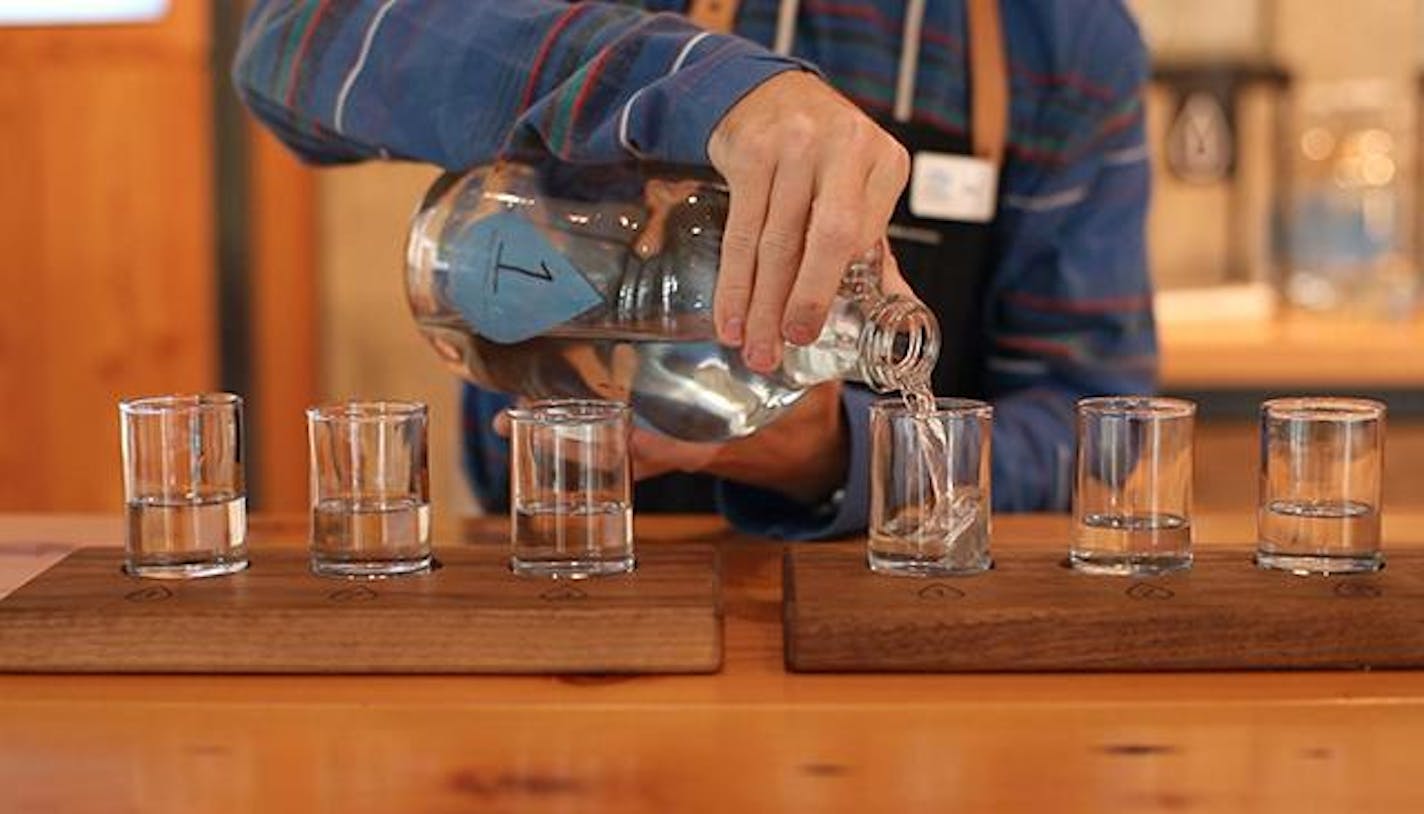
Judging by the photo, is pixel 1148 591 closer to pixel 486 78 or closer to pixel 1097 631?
pixel 1097 631

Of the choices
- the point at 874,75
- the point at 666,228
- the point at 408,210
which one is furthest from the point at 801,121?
the point at 408,210

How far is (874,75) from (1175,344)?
3.89ft

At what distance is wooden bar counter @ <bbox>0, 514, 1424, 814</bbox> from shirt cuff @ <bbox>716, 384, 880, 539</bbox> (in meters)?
0.40

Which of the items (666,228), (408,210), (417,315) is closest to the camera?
(666,228)

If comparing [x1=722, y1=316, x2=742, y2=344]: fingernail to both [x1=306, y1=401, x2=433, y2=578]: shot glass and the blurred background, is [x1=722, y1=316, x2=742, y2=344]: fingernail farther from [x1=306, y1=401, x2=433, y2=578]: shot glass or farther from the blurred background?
the blurred background

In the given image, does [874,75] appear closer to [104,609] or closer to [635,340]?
[635,340]

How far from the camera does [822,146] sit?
109cm

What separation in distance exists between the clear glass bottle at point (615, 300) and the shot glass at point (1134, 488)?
95 millimetres

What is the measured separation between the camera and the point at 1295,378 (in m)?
2.85

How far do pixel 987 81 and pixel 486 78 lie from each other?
555 mm

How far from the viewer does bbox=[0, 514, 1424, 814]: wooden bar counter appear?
896 mm

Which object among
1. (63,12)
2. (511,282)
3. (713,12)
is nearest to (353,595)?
(511,282)

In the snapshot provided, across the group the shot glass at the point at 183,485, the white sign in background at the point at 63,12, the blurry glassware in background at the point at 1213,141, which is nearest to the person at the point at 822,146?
the shot glass at the point at 183,485

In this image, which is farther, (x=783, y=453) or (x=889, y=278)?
(x=783, y=453)
